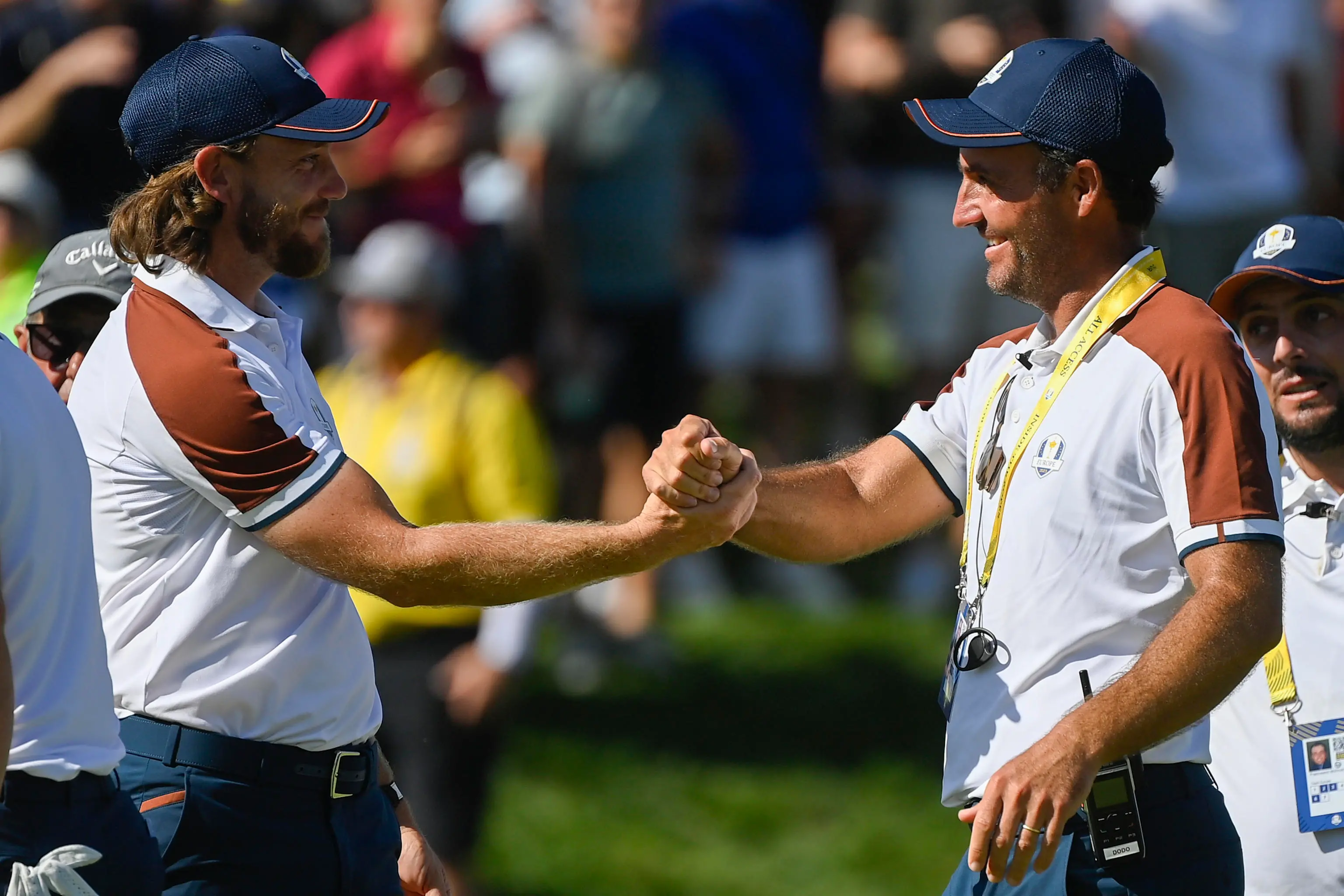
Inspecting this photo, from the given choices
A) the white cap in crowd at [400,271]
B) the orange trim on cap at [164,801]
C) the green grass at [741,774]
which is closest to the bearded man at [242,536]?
the orange trim on cap at [164,801]

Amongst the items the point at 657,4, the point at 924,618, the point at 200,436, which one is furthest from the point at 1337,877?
the point at 657,4

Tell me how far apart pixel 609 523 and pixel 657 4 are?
5.65m

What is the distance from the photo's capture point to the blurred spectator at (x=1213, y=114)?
841 cm

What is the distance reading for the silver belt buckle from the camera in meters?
3.86

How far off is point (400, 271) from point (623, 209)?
6.31 feet

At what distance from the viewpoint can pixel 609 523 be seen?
12.8 ft

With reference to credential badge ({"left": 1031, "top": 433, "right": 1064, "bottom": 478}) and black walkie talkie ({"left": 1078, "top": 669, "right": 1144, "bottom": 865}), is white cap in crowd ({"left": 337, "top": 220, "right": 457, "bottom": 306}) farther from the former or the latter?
black walkie talkie ({"left": 1078, "top": 669, "right": 1144, "bottom": 865})

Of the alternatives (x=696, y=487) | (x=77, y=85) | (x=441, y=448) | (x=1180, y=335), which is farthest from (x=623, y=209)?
(x=1180, y=335)

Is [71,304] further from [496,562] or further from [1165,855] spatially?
[1165,855]

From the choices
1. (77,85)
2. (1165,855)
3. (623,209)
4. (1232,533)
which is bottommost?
(1165,855)

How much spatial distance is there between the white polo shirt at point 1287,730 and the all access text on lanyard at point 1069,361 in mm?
705

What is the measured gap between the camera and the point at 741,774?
8406mm

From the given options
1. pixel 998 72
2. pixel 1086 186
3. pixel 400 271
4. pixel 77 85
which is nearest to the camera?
pixel 1086 186

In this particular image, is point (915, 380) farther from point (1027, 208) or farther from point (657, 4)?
point (1027, 208)
